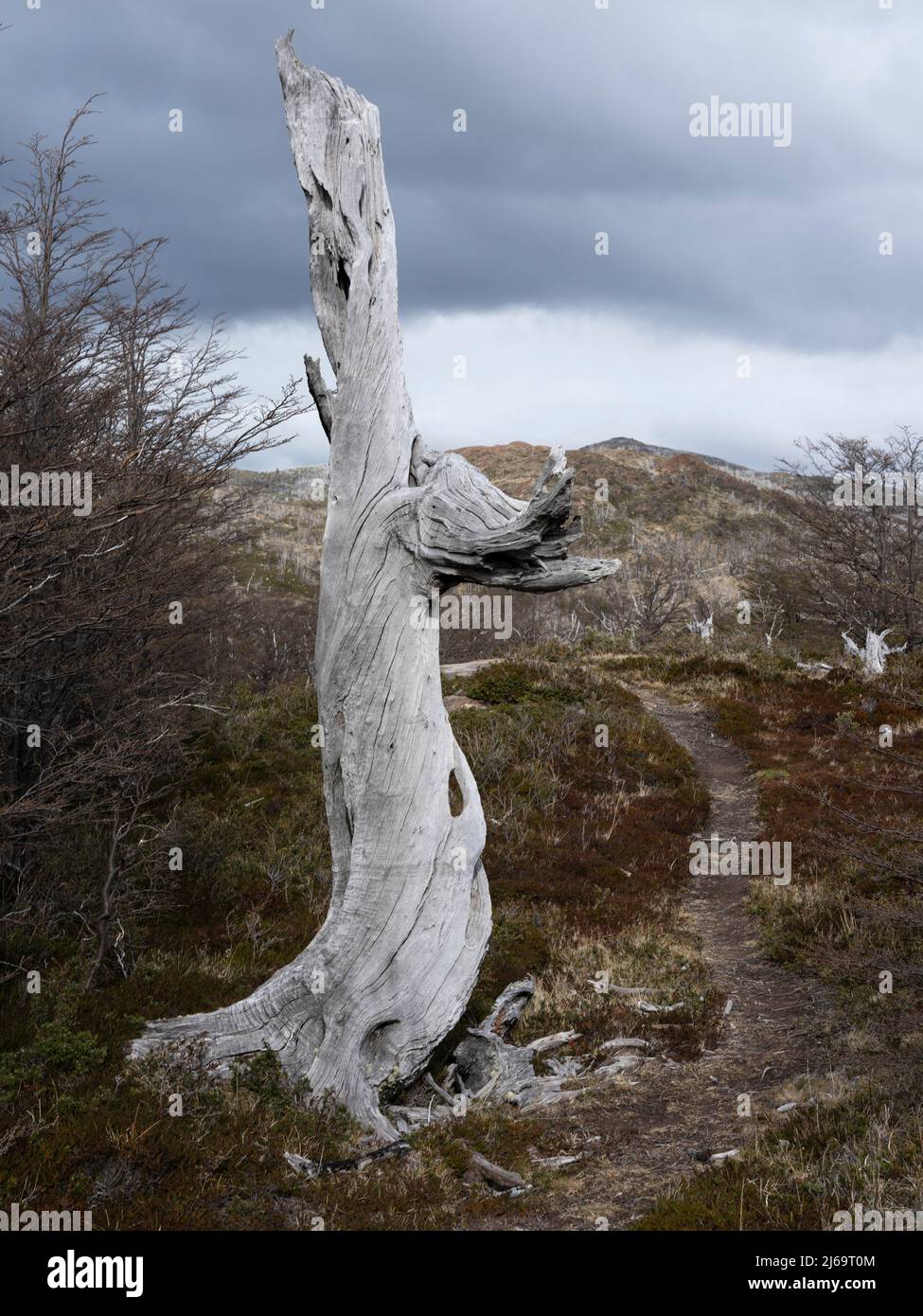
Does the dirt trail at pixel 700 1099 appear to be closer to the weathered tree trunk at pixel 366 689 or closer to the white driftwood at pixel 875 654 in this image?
the weathered tree trunk at pixel 366 689

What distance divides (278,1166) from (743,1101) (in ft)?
9.12

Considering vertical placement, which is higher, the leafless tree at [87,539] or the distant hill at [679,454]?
the distant hill at [679,454]

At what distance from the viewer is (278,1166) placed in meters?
4.99

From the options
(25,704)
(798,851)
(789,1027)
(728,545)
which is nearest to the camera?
(789,1027)

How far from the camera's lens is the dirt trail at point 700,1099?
16.2 feet

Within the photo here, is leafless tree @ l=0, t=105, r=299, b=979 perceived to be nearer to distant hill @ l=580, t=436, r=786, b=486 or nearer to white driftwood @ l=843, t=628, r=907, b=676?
white driftwood @ l=843, t=628, r=907, b=676

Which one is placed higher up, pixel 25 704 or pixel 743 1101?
pixel 25 704

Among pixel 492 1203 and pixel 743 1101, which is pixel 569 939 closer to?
pixel 743 1101

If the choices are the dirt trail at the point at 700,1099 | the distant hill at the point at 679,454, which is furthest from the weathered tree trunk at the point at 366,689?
the distant hill at the point at 679,454

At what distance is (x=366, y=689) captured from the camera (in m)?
5.97

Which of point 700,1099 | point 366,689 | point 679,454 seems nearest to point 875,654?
point 700,1099

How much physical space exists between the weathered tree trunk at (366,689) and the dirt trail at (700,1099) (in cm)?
127
